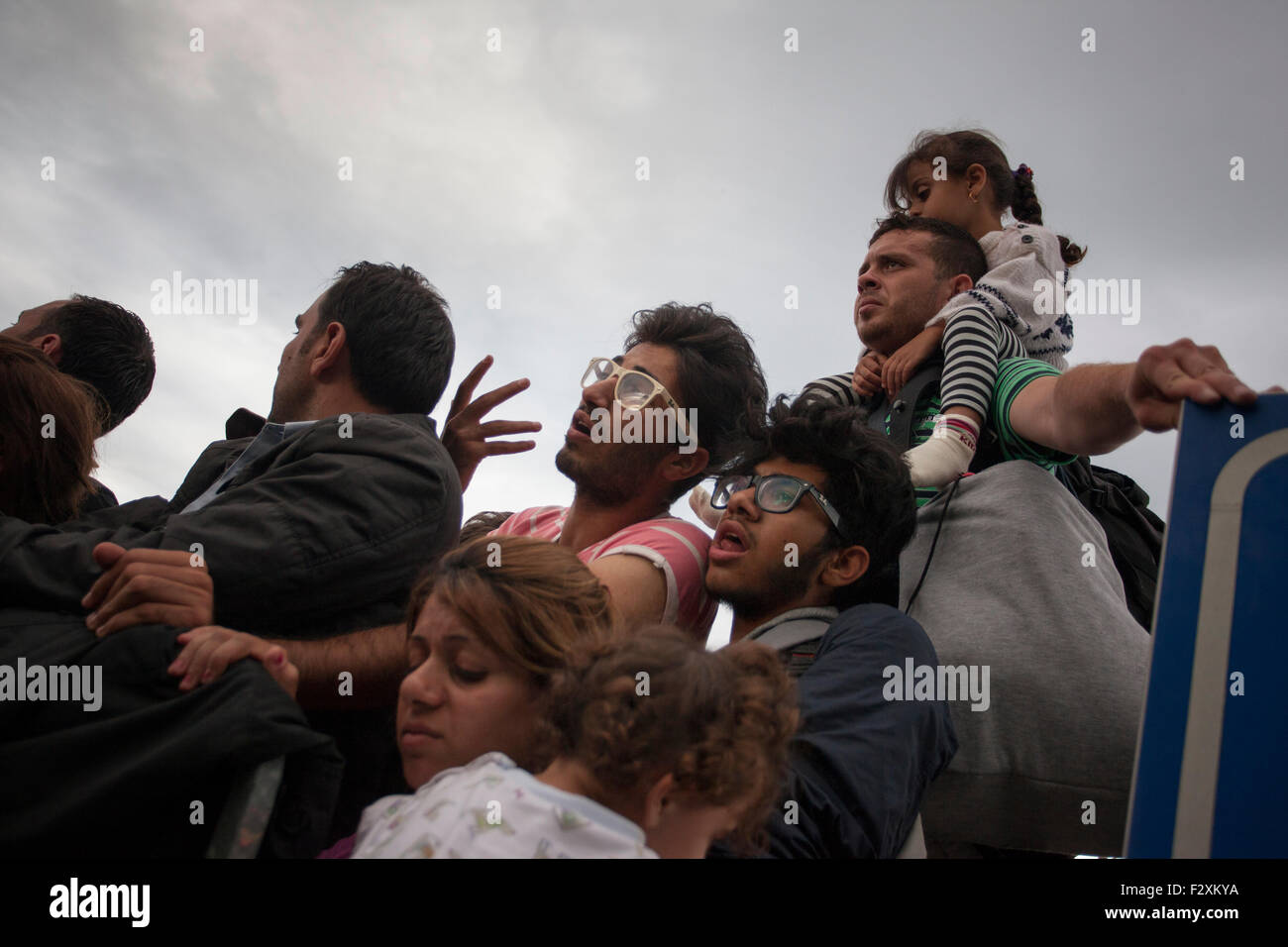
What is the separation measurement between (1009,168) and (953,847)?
9.34 ft

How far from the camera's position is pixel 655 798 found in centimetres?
163

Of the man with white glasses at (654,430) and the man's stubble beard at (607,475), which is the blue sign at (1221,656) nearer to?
the man with white glasses at (654,430)

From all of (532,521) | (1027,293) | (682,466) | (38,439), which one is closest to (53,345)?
(38,439)

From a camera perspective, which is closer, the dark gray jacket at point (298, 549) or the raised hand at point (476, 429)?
the dark gray jacket at point (298, 549)

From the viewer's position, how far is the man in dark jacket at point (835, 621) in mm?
2047

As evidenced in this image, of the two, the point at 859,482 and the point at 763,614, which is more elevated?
the point at 859,482

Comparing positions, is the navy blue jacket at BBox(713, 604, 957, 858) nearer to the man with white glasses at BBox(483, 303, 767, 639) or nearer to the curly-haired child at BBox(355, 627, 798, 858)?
the curly-haired child at BBox(355, 627, 798, 858)

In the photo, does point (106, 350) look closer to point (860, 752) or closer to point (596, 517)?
point (596, 517)

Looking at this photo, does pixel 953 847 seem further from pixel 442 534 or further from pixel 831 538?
pixel 442 534

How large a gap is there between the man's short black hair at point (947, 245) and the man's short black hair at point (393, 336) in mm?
1714

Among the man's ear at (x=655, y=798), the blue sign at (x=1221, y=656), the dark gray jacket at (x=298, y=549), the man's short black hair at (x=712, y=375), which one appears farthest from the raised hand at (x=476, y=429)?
the blue sign at (x=1221, y=656)

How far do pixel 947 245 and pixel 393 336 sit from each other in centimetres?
204

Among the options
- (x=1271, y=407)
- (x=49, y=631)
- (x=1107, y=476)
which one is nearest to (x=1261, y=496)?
(x=1271, y=407)
